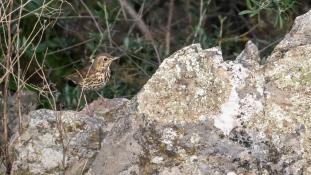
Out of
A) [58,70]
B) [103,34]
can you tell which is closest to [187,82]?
[103,34]

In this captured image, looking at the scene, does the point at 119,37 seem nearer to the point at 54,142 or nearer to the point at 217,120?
the point at 54,142

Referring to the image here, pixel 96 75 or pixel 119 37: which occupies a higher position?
pixel 119 37

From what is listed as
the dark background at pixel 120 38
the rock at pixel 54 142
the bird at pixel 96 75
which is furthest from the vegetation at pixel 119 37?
the rock at pixel 54 142

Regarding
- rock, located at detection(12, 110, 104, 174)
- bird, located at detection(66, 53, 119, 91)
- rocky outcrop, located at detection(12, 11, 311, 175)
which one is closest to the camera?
rocky outcrop, located at detection(12, 11, 311, 175)

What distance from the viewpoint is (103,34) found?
8875 mm

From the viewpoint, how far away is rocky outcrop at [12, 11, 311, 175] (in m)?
4.99

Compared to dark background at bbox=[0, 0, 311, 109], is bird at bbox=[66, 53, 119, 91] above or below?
below

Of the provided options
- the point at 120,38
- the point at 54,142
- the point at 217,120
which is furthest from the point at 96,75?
the point at 120,38

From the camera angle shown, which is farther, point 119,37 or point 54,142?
point 119,37

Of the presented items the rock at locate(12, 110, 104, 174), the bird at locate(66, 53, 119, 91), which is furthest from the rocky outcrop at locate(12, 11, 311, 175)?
the bird at locate(66, 53, 119, 91)

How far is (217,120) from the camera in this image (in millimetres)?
A: 5043

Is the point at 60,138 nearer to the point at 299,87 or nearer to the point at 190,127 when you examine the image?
the point at 190,127

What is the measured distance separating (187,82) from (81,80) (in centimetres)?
230

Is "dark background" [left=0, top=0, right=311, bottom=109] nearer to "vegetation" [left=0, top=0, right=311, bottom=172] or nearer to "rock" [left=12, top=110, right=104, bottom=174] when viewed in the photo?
"vegetation" [left=0, top=0, right=311, bottom=172]
